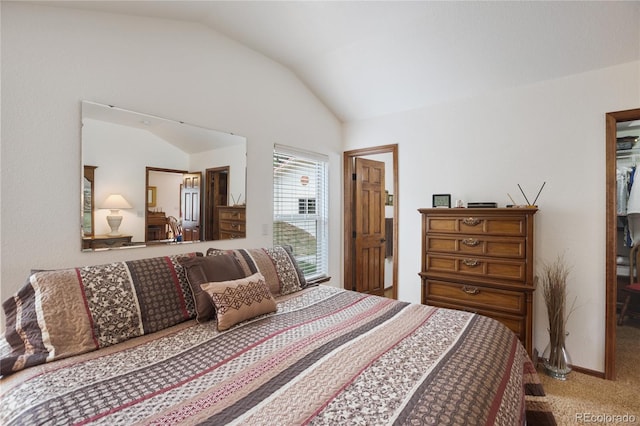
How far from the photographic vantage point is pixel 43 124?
1.65 m

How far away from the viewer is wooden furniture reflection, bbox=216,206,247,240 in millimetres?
2537

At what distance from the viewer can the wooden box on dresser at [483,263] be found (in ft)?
7.77

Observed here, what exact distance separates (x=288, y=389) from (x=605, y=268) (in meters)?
2.70

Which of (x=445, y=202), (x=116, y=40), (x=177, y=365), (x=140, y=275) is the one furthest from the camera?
(x=445, y=202)

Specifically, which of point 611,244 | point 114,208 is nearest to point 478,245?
point 611,244

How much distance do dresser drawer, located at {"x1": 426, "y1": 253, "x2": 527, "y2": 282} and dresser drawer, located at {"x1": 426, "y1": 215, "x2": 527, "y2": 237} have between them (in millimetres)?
226

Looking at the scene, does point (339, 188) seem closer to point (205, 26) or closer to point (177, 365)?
point (205, 26)

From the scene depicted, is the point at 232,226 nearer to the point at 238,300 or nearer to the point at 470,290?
the point at 238,300

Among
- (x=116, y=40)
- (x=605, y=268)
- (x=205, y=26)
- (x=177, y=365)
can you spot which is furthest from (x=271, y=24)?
(x=605, y=268)

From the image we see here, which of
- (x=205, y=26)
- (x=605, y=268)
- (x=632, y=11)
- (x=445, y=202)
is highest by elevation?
(x=205, y=26)

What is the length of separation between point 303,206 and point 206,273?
1.81 meters

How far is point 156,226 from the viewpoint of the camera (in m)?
2.15

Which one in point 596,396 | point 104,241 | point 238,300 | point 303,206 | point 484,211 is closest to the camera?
point 238,300

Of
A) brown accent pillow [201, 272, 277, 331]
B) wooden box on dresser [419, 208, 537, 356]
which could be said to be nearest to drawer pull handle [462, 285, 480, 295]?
wooden box on dresser [419, 208, 537, 356]
